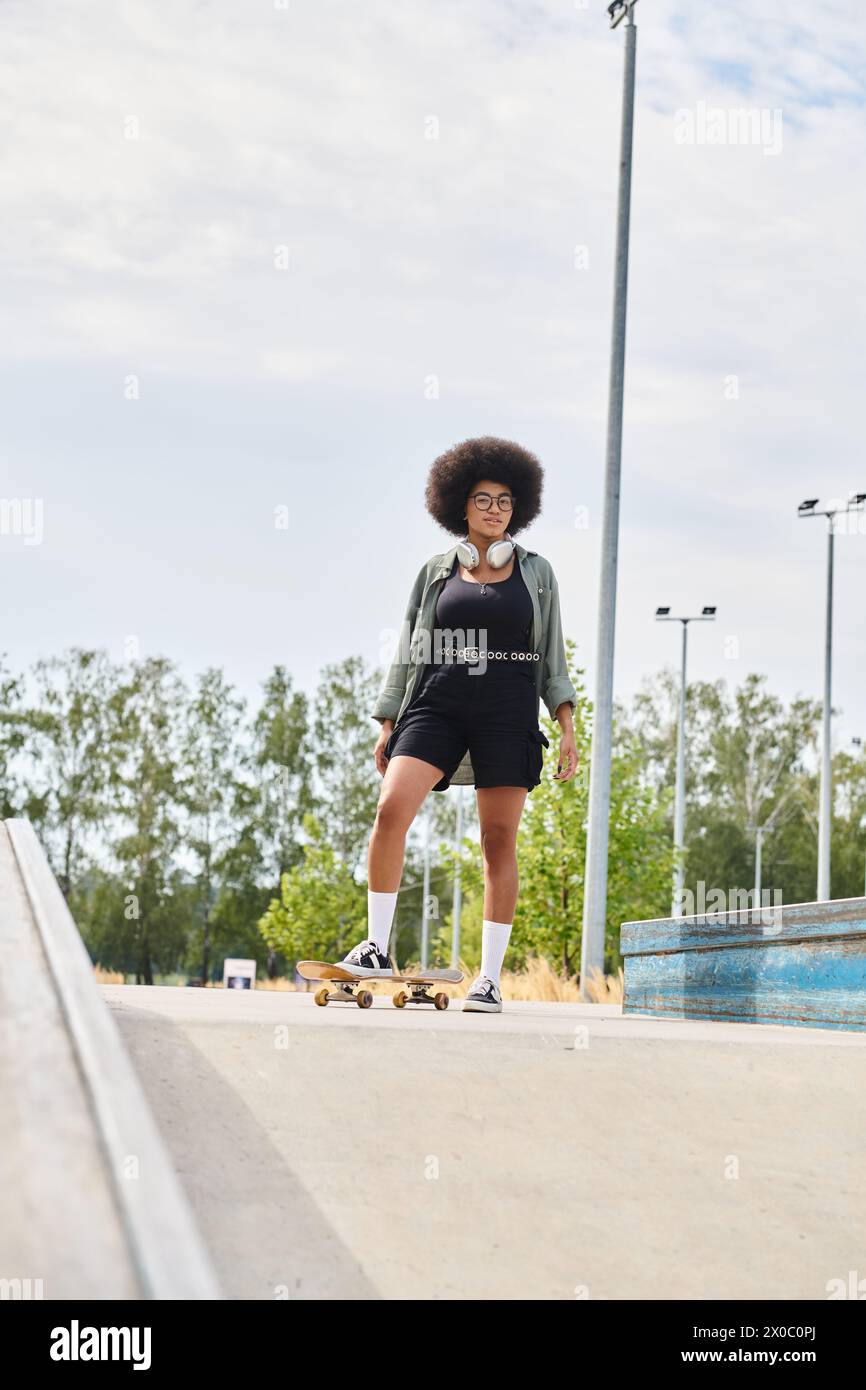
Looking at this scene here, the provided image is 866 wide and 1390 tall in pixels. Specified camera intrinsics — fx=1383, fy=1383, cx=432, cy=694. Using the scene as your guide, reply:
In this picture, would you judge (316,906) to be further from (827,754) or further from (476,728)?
(476,728)

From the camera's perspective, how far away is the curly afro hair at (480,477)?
6254 mm

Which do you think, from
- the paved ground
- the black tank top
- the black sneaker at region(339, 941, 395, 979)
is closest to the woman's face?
the black tank top

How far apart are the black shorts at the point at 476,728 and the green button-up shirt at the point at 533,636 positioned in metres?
0.17

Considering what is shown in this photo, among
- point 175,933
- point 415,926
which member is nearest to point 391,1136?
point 175,933

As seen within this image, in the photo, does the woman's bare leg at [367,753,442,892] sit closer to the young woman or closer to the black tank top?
the young woman

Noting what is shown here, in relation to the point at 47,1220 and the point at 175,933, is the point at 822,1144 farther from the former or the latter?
the point at 175,933

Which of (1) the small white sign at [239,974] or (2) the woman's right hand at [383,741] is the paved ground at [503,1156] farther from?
(1) the small white sign at [239,974]

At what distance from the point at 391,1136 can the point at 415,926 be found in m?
66.5

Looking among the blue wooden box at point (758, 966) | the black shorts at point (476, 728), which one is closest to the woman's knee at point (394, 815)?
the black shorts at point (476, 728)

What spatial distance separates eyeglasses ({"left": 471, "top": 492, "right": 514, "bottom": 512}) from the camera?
609 cm

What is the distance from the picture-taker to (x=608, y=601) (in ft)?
47.6
